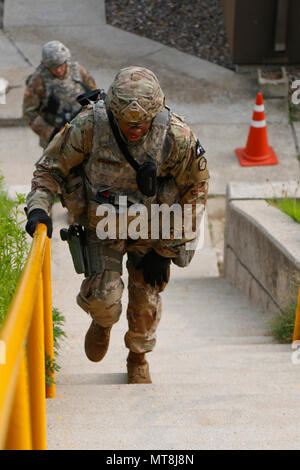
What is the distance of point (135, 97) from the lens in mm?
3191

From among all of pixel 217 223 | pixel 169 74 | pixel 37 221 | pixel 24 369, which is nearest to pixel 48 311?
pixel 37 221

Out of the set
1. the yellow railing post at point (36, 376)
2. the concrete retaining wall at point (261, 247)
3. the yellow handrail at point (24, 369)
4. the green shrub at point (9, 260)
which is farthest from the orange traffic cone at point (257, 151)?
the yellow railing post at point (36, 376)

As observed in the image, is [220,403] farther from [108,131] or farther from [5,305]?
[108,131]

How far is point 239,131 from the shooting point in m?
8.37

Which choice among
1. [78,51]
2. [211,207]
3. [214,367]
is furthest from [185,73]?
[214,367]

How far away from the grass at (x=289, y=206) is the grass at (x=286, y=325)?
0.79 metres

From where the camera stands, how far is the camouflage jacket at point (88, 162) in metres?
3.41

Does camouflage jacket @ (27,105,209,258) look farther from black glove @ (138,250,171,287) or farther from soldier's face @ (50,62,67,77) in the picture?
soldier's face @ (50,62,67,77)

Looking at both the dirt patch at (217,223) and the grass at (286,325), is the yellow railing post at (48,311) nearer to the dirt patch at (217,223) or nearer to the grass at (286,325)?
the grass at (286,325)

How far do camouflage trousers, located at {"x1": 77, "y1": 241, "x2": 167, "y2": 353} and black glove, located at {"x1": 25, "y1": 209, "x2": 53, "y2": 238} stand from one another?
57 centimetres

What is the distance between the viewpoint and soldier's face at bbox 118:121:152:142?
3262mm

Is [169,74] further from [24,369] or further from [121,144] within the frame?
[24,369]

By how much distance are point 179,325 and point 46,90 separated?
7.08 feet

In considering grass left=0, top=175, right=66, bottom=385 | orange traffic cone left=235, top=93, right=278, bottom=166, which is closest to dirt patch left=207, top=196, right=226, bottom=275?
orange traffic cone left=235, top=93, right=278, bottom=166
